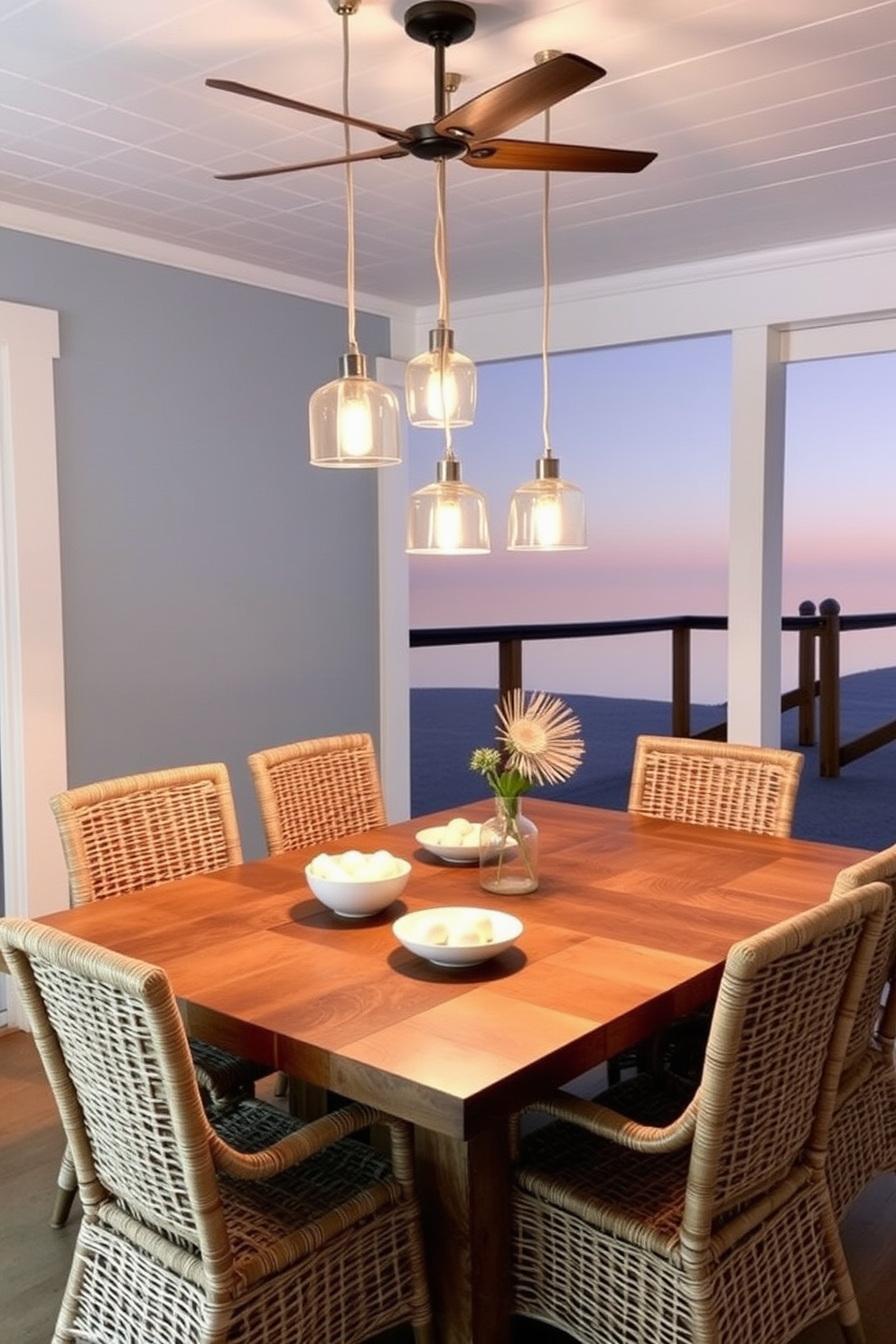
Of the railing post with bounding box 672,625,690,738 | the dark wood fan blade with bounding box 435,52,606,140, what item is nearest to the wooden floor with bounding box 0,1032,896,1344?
the dark wood fan blade with bounding box 435,52,606,140

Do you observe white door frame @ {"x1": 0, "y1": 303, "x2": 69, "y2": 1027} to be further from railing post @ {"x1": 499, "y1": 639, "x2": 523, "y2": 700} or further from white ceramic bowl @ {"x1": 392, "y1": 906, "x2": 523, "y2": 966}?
railing post @ {"x1": 499, "y1": 639, "x2": 523, "y2": 700}

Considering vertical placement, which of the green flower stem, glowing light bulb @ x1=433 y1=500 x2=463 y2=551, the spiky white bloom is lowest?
the green flower stem

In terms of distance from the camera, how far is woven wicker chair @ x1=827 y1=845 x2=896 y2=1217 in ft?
6.14

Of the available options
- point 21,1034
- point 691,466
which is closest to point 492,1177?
point 21,1034

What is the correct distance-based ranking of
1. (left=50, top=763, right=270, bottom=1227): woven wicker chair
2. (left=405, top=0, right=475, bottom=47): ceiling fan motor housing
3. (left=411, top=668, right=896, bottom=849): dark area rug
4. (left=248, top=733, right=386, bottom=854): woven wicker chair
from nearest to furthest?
(left=405, top=0, right=475, bottom=47): ceiling fan motor housing, (left=50, top=763, right=270, bottom=1227): woven wicker chair, (left=248, top=733, right=386, bottom=854): woven wicker chair, (left=411, top=668, right=896, bottom=849): dark area rug

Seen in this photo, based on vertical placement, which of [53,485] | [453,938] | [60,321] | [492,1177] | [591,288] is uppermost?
[591,288]

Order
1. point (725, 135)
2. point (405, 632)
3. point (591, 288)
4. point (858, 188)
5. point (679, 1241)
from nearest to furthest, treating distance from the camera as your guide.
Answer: point (679, 1241)
point (725, 135)
point (858, 188)
point (591, 288)
point (405, 632)

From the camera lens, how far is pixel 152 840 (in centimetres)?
265

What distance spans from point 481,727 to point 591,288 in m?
2.61

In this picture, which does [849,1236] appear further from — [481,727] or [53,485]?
[481,727]

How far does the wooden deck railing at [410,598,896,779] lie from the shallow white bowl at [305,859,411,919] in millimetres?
3128

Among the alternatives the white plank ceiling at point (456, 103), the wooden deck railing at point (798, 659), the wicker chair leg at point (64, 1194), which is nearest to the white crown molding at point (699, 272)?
the white plank ceiling at point (456, 103)

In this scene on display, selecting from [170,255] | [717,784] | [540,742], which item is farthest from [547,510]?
[170,255]

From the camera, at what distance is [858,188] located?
126 inches
